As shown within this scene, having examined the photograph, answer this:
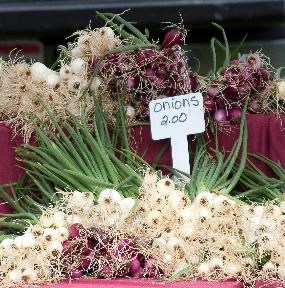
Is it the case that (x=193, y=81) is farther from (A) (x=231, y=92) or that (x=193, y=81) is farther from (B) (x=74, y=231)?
(B) (x=74, y=231)

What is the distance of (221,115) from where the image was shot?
2615 millimetres

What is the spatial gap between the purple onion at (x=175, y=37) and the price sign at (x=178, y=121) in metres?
0.18

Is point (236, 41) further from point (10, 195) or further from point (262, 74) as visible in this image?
point (10, 195)

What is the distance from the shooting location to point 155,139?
2.58 metres

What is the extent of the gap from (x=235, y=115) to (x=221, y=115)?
0.15ft

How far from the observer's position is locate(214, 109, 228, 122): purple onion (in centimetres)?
261

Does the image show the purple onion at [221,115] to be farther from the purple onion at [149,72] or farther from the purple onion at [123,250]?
the purple onion at [123,250]

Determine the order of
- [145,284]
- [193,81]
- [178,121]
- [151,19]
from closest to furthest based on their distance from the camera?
1. [145,284]
2. [178,121]
3. [193,81]
4. [151,19]

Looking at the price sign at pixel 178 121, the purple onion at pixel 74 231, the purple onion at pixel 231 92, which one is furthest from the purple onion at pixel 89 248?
the purple onion at pixel 231 92

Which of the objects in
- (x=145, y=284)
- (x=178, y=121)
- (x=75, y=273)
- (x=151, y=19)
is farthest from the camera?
(x=151, y=19)

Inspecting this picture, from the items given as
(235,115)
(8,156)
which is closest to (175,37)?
(235,115)

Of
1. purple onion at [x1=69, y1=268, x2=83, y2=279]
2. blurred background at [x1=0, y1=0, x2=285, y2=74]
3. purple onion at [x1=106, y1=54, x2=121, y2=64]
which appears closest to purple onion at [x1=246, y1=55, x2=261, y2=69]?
purple onion at [x1=106, y1=54, x2=121, y2=64]

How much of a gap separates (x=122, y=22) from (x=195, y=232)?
0.88 m

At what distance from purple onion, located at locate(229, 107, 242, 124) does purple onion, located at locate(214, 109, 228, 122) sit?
0.02 meters
